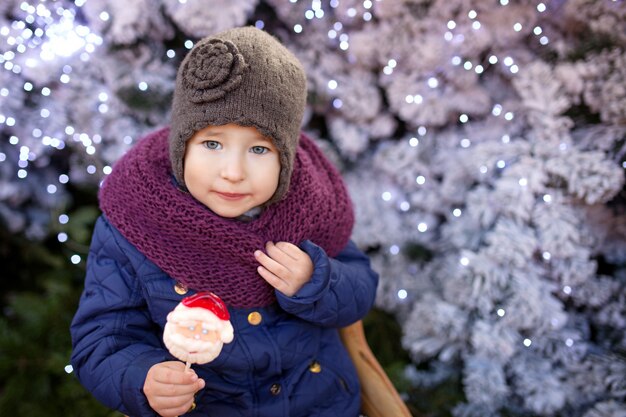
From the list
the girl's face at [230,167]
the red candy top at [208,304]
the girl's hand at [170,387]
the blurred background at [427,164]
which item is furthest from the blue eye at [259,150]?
the blurred background at [427,164]

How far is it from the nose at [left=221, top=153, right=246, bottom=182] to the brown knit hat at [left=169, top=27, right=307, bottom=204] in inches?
2.5

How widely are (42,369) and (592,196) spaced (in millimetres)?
1577

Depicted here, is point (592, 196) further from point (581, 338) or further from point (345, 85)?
point (345, 85)

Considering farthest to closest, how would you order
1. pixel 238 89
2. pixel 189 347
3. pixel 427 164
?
pixel 427 164, pixel 238 89, pixel 189 347

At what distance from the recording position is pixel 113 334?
1042 mm

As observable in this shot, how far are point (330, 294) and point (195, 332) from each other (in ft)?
1.02

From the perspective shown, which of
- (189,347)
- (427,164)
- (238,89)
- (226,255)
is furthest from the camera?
(427,164)

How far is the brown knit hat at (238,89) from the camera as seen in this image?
981 mm

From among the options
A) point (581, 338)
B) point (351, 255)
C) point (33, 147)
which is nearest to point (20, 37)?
point (33, 147)

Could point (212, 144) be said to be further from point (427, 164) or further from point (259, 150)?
point (427, 164)

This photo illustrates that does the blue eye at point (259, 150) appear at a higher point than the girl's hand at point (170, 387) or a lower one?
higher

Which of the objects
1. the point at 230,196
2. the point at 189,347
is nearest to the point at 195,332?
the point at 189,347

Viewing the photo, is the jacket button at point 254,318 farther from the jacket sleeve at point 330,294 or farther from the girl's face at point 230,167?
the girl's face at point 230,167

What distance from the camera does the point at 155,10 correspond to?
169cm
